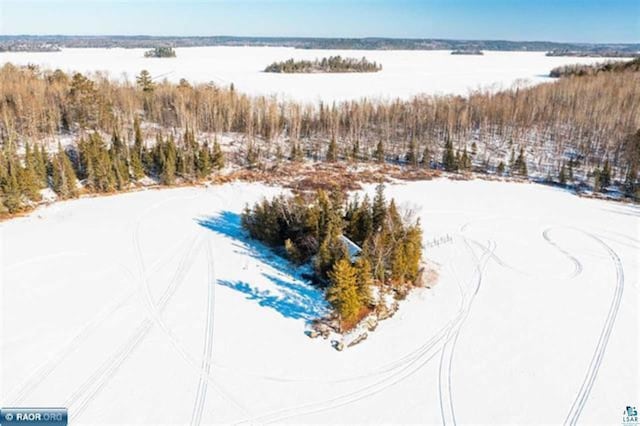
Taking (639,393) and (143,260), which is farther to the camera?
(143,260)

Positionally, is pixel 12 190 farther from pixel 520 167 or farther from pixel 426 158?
pixel 520 167

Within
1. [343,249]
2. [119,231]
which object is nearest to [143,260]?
[119,231]

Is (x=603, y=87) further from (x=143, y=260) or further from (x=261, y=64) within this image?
(x=261, y=64)

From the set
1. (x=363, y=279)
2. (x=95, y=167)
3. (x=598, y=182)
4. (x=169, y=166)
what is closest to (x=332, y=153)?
(x=169, y=166)

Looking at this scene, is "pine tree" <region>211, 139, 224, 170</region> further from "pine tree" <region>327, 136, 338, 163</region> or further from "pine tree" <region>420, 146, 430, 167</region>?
"pine tree" <region>420, 146, 430, 167</region>

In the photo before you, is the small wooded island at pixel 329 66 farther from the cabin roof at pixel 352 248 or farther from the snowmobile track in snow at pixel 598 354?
the snowmobile track in snow at pixel 598 354

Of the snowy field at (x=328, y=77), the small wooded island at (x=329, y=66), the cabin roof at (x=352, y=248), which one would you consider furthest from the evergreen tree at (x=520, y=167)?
the small wooded island at (x=329, y=66)
